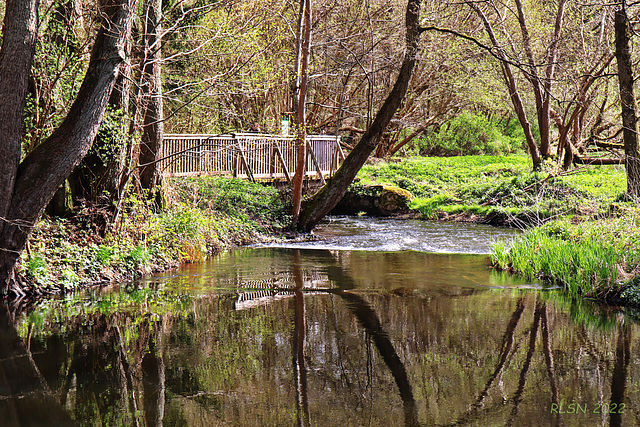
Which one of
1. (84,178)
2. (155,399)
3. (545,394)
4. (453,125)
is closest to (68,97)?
(84,178)

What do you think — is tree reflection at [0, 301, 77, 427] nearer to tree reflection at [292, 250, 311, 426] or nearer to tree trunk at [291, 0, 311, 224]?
tree reflection at [292, 250, 311, 426]

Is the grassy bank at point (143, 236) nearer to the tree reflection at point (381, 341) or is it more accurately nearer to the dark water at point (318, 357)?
the dark water at point (318, 357)

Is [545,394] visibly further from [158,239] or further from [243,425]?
[158,239]

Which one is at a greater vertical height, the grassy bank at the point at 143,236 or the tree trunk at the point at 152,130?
the tree trunk at the point at 152,130

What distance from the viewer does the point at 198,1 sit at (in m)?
18.3

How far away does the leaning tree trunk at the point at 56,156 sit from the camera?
336 inches

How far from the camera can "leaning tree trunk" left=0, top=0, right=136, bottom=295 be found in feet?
28.0

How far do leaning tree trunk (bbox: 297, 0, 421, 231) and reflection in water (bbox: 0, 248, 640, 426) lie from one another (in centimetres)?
664

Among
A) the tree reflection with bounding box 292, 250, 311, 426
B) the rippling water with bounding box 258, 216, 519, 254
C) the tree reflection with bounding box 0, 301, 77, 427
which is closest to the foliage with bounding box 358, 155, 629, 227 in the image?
the rippling water with bounding box 258, 216, 519, 254

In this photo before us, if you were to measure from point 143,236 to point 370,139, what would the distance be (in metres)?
6.66

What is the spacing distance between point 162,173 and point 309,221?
16.7 ft

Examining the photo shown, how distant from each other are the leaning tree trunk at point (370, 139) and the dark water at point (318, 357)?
6.48 m

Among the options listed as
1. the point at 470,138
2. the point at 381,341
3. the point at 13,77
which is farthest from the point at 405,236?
the point at 470,138

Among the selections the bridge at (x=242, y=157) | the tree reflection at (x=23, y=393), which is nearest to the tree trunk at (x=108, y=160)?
the tree reflection at (x=23, y=393)
